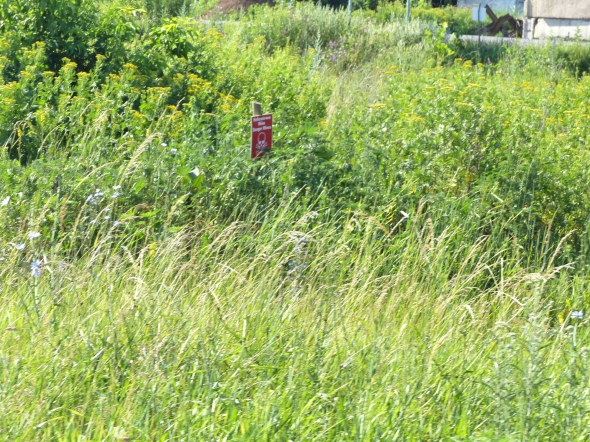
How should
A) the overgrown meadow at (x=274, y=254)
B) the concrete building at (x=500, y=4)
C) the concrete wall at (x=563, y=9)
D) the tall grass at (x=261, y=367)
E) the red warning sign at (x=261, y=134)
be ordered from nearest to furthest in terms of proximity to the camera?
the tall grass at (x=261, y=367)
the overgrown meadow at (x=274, y=254)
the red warning sign at (x=261, y=134)
the concrete wall at (x=563, y=9)
the concrete building at (x=500, y=4)

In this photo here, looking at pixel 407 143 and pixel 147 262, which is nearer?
pixel 147 262

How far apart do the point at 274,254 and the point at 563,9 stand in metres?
19.2

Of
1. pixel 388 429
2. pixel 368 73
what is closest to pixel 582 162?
pixel 388 429

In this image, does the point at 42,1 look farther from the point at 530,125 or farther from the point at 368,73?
the point at 368,73

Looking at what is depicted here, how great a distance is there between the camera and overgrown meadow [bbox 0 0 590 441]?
9.60ft

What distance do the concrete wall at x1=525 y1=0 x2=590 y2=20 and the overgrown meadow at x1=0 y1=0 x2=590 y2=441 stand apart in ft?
41.9

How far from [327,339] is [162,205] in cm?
189

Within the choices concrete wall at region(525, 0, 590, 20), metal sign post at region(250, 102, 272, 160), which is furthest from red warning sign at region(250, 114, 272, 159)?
concrete wall at region(525, 0, 590, 20)

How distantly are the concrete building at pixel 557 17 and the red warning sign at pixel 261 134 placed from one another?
16.7 m

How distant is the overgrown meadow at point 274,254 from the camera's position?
9.60 ft

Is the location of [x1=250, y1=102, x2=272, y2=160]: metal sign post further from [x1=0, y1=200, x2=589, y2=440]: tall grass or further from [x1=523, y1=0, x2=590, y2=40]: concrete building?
[x1=523, y1=0, x2=590, y2=40]: concrete building

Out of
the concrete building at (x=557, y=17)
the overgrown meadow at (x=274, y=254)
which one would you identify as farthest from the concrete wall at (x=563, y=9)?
the overgrown meadow at (x=274, y=254)

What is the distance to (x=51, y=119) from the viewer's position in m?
5.90

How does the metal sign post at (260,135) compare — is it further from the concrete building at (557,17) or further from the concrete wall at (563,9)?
the concrete wall at (563,9)
